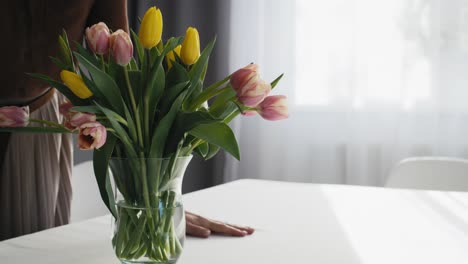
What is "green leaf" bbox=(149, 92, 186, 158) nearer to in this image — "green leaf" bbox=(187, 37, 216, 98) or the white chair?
"green leaf" bbox=(187, 37, 216, 98)

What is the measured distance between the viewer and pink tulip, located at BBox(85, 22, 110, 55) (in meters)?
0.67

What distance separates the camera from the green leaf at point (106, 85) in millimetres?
652

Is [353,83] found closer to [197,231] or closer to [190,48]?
[197,231]

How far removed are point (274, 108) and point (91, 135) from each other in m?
0.22

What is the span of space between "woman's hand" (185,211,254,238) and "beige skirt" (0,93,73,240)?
0.53m

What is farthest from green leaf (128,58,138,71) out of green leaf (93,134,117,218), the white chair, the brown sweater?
the white chair

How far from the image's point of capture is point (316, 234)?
1011 millimetres

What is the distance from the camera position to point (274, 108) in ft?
2.35

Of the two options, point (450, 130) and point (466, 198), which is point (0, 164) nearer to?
point (466, 198)

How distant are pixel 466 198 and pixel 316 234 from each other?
0.61 m

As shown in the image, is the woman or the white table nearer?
the white table

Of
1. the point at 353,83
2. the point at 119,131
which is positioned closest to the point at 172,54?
the point at 119,131

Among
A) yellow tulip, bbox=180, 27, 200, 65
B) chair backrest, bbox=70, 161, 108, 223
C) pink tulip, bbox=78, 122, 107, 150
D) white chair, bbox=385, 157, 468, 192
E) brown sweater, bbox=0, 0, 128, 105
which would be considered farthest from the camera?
white chair, bbox=385, 157, 468, 192

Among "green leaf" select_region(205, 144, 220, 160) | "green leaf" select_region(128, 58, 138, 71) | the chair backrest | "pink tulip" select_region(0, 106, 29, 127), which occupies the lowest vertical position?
the chair backrest
